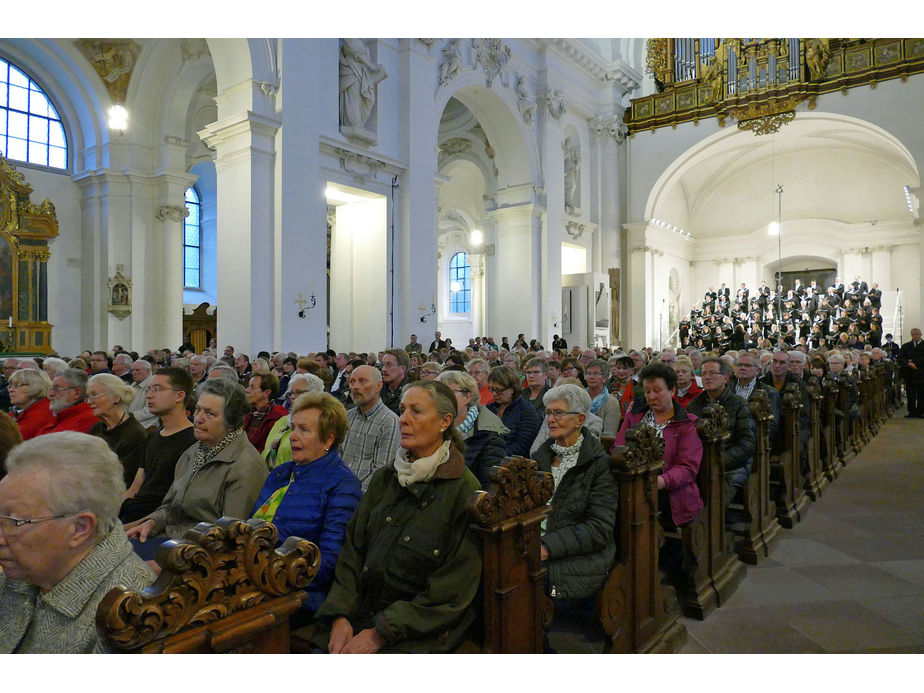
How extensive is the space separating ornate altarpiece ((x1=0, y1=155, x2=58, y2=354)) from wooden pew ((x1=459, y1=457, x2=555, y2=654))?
1393 cm

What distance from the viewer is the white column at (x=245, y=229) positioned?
10.7 m

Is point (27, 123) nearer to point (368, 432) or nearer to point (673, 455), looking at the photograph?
point (368, 432)

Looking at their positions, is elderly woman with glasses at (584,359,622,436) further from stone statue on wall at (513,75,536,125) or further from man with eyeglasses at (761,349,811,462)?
stone statue on wall at (513,75,536,125)

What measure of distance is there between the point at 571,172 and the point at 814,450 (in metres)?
14.5

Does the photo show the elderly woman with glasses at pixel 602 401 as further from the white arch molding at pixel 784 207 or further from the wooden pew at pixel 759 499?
the white arch molding at pixel 784 207

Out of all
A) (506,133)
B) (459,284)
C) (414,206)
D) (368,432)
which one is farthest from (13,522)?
(459,284)

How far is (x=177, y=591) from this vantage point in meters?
1.29

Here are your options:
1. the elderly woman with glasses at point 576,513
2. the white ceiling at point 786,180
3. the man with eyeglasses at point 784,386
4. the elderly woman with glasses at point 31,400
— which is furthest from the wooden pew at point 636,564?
the white ceiling at point 786,180

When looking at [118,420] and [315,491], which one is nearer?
[315,491]

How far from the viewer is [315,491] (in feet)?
8.18

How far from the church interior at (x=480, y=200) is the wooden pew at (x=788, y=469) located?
152 millimetres

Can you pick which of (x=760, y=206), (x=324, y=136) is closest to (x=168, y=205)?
(x=324, y=136)

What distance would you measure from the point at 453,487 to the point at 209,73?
14.8 meters

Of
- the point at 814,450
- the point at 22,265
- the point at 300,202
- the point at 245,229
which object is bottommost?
the point at 814,450
